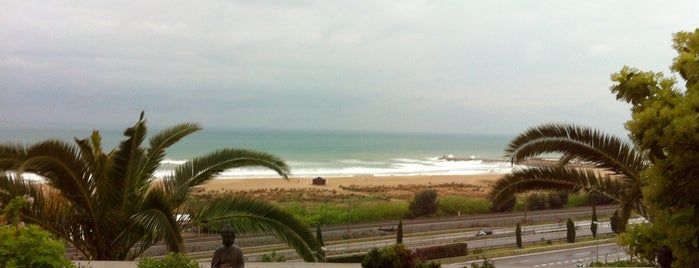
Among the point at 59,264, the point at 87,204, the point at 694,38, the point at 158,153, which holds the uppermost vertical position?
the point at 694,38

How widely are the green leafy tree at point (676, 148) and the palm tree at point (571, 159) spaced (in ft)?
8.68

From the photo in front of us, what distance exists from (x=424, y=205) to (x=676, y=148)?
3701 cm

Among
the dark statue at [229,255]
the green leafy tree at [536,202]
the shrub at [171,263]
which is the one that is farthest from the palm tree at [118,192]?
the green leafy tree at [536,202]

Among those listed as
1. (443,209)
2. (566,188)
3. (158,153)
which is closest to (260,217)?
(158,153)

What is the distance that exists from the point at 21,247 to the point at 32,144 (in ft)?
8.88

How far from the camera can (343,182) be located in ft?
208

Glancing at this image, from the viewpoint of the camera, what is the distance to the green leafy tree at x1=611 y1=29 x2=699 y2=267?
5.23 meters

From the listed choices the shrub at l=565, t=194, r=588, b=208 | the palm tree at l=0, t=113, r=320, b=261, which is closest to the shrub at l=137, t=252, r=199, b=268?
the palm tree at l=0, t=113, r=320, b=261

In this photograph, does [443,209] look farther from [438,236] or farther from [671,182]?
[671,182]

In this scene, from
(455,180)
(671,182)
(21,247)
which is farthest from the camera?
(455,180)

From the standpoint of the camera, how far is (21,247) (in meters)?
6.31

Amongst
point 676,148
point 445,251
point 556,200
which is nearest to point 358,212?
point 445,251

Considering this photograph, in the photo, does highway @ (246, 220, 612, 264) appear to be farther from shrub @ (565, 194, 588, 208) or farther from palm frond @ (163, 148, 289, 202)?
palm frond @ (163, 148, 289, 202)

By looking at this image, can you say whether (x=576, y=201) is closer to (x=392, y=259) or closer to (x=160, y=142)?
(x=392, y=259)
